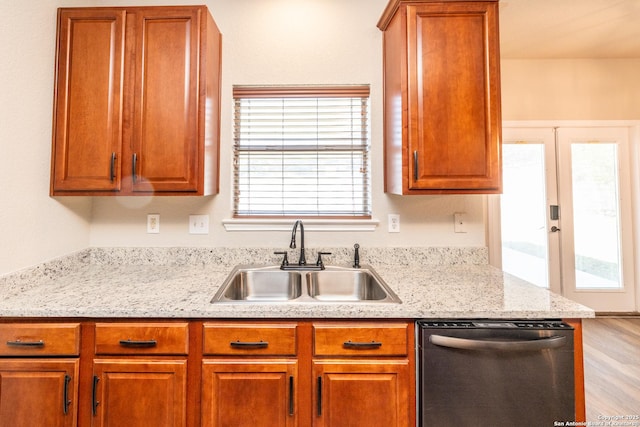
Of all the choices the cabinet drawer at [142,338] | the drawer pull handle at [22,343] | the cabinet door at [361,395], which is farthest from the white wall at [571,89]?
the drawer pull handle at [22,343]

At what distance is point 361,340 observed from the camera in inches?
47.4

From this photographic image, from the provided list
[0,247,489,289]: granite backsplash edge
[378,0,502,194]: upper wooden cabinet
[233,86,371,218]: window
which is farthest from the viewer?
[233,86,371,218]: window

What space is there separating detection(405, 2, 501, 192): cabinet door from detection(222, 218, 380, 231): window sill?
0.49 meters

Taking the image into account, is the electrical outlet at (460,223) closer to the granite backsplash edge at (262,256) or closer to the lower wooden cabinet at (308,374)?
the granite backsplash edge at (262,256)

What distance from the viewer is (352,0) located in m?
2.04

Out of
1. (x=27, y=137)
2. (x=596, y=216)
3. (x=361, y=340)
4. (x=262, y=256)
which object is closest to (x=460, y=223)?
(x=361, y=340)

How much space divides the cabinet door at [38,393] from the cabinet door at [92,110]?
851mm

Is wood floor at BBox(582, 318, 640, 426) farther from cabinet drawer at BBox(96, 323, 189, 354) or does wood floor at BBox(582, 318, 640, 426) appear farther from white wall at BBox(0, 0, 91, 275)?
white wall at BBox(0, 0, 91, 275)

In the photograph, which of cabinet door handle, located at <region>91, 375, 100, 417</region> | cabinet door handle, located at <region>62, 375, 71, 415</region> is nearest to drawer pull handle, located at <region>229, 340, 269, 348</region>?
cabinet door handle, located at <region>91, 375, 100, 417</region>

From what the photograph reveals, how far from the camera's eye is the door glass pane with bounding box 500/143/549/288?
349 centimetres

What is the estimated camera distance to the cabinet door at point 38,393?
1.18m

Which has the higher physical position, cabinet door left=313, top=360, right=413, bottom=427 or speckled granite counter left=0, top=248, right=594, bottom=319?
speckled granite counter left=0, top=248, right=594, bottom=319

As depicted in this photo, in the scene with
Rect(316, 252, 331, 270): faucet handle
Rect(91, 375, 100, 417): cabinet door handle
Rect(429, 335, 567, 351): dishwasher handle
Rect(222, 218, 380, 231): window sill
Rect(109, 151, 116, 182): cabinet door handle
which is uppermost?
Rect(109, 151, 116, 182): cabinet door handle

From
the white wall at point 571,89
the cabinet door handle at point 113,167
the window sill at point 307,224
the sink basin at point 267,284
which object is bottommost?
the sink basin at point 267,284
